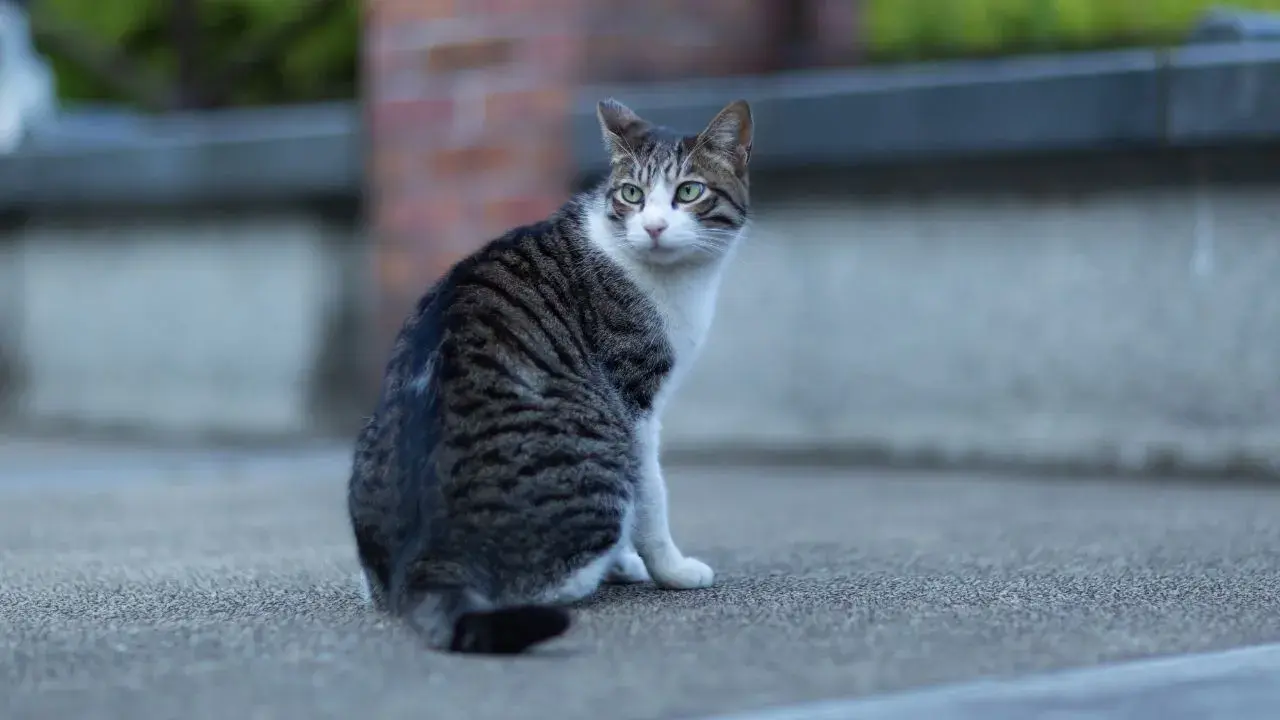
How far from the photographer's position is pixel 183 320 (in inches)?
275

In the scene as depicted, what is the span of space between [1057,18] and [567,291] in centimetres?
310

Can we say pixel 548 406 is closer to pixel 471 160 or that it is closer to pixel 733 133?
pixel 733 133

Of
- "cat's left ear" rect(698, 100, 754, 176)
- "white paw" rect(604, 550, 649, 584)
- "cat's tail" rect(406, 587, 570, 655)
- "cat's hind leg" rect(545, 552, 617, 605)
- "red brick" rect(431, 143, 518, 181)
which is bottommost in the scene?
"white paw" rect(604, 550, 649, 584)

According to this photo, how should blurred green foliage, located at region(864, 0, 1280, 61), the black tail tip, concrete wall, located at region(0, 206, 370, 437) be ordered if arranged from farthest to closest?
concrete wall, located at region(0, 206, 370, 437) → blurred green foliage, located at region(864, 0, 1280, 61) → the black tail tip

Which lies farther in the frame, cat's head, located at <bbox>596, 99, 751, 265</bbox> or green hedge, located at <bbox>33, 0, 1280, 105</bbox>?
green hedge, located at <bbox>33, 0, 1280, 105</bbox>

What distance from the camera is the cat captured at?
2.54 metres

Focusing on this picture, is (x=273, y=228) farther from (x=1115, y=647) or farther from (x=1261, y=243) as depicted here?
(x=1115, y=647)

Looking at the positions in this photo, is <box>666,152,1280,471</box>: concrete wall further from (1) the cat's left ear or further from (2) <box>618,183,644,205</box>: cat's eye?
(2) <box>618,183,644,205</box>: cat's eye

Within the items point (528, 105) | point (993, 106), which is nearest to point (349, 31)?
point (528, 105)

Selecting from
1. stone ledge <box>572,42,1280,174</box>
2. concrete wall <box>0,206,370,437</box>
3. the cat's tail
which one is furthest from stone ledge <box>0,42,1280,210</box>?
the cat's tail

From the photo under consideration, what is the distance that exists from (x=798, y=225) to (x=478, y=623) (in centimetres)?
331

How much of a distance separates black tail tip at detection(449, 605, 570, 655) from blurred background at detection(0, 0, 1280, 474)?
3023mm

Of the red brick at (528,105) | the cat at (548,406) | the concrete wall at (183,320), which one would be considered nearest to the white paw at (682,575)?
the cat at (548,406)

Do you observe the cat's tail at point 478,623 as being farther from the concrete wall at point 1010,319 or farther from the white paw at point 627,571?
the concrete wall at point 1010,319
